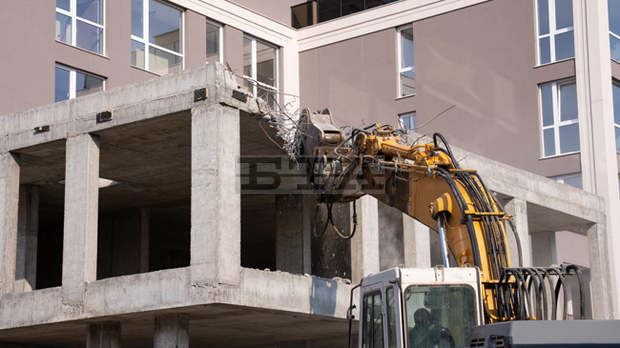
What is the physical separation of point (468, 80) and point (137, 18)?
11918 mm

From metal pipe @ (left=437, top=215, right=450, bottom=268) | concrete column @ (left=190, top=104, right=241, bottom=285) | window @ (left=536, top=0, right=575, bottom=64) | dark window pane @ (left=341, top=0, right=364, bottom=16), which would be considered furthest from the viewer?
dark window pane @ (left=341, top=0, right=364, bottom=16)

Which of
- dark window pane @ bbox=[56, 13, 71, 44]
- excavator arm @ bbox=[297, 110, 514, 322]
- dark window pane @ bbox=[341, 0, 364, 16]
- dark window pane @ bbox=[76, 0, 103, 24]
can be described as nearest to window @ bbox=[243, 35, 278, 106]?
dark window pane @ bbox=[341, 0, 364, 16]

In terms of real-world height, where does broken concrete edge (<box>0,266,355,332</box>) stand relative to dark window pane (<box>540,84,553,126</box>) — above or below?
below

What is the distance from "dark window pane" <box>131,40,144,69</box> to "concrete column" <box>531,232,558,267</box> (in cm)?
1432

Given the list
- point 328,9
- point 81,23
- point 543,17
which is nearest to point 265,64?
point 328,9

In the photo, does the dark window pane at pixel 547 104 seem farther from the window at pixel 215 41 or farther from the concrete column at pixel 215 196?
the concrete column at pixel 215 196

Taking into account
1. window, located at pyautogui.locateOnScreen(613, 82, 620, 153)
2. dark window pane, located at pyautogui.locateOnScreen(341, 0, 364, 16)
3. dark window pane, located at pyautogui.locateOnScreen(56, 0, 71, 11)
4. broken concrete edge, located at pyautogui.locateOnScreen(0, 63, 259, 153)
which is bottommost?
broken concrete edge, located at pyautogui.locateOnScreen(0, 63, 259, 153)

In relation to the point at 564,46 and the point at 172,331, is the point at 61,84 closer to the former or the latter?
the point at 172,331

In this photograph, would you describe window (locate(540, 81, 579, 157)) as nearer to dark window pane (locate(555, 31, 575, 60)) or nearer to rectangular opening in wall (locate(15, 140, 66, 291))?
dark window pane (locate(555, 31, 575, 60))

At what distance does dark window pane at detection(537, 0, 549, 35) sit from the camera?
34.4m

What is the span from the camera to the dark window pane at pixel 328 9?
41.0 meters

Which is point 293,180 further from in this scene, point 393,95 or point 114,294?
point 393,95

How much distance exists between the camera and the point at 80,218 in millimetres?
20312

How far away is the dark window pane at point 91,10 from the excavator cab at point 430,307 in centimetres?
2186
